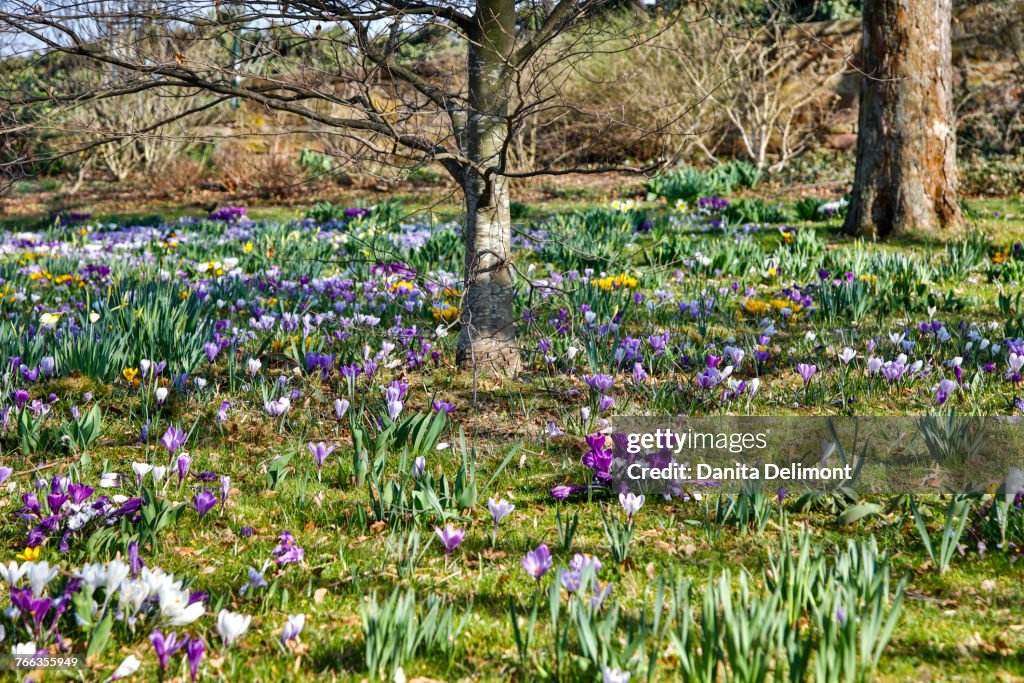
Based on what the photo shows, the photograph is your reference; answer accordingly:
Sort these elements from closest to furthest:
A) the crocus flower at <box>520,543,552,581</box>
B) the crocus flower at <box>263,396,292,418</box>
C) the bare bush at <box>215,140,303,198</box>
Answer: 1. the crocus flower at <box>520,543,552,581</box>
2. the crocus flower at <box>263,396,292,418</box>
3. the bare bush at <box>215,140,303,198</box>

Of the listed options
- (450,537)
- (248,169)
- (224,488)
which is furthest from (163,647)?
(248,169)

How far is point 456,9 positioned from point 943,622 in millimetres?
2861

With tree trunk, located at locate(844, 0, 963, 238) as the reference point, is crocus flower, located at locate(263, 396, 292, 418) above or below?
below

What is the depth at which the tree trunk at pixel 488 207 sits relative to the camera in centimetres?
365

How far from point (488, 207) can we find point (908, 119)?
16.0 feet

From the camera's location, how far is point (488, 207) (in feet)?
12.4

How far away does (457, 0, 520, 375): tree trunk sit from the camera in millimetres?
3650

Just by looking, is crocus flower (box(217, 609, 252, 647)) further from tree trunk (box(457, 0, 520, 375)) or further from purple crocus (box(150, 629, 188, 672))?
tree trunk (box(457, 0, 520, 375))

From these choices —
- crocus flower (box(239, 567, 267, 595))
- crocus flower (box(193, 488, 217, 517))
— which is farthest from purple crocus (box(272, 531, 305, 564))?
crocus flower (box(193, 488, 217, 517))

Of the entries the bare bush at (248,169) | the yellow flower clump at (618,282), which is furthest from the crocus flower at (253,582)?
the bare bush at (248,169)

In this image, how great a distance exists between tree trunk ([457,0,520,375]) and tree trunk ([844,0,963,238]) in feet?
14.5

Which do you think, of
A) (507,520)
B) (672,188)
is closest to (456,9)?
(507,520)

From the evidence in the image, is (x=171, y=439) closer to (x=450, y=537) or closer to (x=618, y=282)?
(x=450, y=537)

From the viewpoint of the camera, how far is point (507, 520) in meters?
2.65
